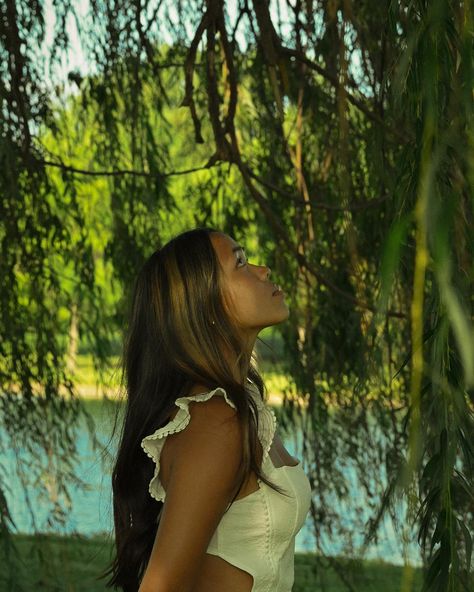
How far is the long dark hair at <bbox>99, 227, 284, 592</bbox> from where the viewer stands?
169 centimetres

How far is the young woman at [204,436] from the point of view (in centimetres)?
154

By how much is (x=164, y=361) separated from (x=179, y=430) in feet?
0.51

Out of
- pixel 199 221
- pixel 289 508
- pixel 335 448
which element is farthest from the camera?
pixel 199 221

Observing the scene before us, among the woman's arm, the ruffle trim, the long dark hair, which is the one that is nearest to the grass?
the long dark hair

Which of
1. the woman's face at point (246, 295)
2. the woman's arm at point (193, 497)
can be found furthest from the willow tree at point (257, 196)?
the woman's arm at point (193, 497)

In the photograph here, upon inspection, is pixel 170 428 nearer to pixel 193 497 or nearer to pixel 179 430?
pixel 179 430

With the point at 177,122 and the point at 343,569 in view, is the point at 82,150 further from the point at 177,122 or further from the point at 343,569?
the point at 343,569

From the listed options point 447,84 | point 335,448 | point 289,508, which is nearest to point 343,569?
point 335,448

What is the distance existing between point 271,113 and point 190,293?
2.04 m

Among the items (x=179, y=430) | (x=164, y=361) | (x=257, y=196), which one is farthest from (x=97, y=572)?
(x=179, y=430)

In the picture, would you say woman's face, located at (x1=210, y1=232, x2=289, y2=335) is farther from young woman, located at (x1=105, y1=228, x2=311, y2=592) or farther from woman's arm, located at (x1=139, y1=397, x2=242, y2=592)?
woman's arm, located at (x1=139, y1=397, x2=242, y2=592)

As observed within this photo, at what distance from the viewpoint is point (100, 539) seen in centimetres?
548

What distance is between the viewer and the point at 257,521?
1.65 m

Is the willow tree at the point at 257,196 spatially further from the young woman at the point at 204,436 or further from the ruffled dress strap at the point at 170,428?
the ruffled dress strap at the point at 170,428
